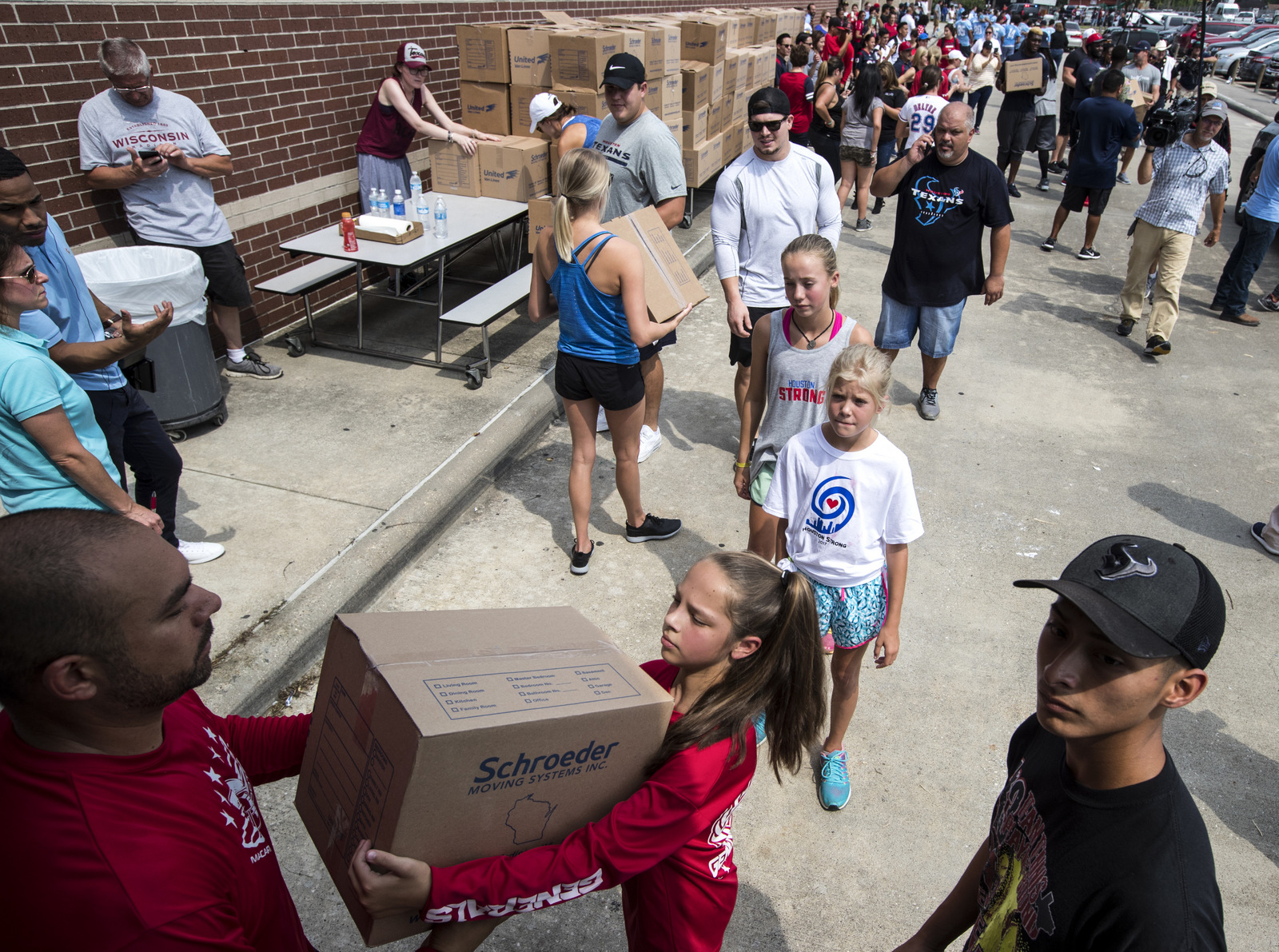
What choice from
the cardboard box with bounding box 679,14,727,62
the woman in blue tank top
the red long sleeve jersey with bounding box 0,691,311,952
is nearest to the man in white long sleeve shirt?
the woman in blue tank top

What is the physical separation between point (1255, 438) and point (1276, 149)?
3.05 metres

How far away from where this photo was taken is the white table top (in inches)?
226

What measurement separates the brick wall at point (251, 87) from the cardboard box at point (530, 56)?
0.98 metres

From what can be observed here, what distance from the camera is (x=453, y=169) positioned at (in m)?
7.43

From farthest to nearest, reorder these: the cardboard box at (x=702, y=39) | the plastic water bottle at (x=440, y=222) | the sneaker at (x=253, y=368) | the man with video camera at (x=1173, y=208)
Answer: the cardboard box at (x=702, y=39)
the man with video camera at (x=1173, y=208)
the plastic water bottle at (x=440, y=222)
the sneaker at (x=253, y=368)

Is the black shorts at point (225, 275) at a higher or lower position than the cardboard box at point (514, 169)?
lower

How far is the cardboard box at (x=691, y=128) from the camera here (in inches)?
362

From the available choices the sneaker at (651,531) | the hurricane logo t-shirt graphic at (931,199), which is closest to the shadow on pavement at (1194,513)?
the hurricane logo t-shirt graphic at (931,199)

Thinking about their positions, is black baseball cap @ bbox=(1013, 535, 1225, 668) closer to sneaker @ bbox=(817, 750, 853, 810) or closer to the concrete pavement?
the concrete pavement

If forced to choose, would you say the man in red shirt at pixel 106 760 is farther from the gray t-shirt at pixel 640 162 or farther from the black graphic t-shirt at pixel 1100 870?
the gray t-shirt at pixel 640 162

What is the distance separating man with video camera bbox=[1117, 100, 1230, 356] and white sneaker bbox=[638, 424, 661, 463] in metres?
4.70

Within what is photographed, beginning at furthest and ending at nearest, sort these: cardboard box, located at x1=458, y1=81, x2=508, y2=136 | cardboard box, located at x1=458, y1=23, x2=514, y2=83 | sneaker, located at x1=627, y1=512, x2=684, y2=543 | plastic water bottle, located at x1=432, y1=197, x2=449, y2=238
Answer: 1. cardboard box, located at x1=458, y1=81, x2=508, y2=136
2. cardboard box, located at x1=458, y1=23, x2=514, y2=83
3. plastic water bottle, located at x1=432, y1=197, x2=449, y2=238
4. sneaker, located at x1=627, y1=512, x2=684, y2=543

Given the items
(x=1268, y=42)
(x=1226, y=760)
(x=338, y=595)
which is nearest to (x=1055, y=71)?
(x=1226, y=760)

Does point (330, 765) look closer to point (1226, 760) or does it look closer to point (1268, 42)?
point (1226, 760)
